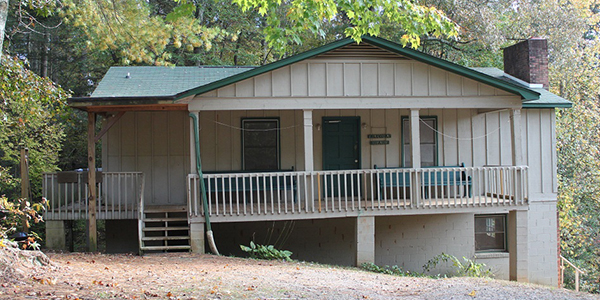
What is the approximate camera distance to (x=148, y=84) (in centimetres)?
1351

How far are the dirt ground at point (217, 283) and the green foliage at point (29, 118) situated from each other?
3516 mm

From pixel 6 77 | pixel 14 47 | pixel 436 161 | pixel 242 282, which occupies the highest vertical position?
pixel 14 47

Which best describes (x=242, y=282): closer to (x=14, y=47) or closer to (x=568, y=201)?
(x=568, y=201)

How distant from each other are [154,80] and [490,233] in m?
10.3

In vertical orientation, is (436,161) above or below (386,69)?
below

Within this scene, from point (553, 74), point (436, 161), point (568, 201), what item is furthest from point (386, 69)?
point (553, 74)

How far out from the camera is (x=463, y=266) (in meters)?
12.4

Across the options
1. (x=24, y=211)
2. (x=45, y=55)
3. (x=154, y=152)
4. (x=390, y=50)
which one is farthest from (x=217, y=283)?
(x=45, y=55)

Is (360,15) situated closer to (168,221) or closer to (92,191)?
(168,221)

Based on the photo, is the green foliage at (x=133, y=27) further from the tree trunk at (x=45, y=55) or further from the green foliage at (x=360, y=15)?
the tree trunk at (x=45, y=55)

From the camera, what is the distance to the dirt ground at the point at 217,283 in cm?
662

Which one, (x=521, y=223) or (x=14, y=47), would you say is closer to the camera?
(x=521, y=223)

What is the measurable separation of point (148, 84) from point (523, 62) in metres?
10.5

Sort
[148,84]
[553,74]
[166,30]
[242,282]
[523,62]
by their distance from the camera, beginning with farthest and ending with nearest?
[553,74]
[523,62]
[148,84]
[166,30]
[242,282]
